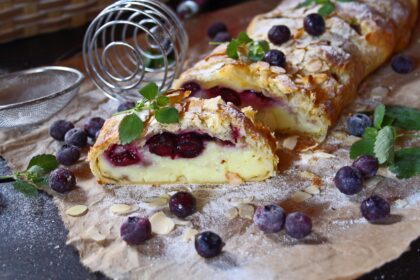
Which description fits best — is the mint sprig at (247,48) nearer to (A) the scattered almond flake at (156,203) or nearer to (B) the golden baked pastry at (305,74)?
(B) the golden baked pastry at (305,74)

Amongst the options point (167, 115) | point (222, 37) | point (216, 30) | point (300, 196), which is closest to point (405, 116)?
point (300, 196)

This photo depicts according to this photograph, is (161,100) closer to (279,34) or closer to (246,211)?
(246,211)

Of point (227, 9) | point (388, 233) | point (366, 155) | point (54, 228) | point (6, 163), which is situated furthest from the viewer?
point (227, 9)

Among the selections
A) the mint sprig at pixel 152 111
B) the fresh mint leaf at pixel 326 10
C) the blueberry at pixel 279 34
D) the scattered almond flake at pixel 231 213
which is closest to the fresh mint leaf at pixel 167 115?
the mint sprig at pixel 152 111

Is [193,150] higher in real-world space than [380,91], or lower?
higher

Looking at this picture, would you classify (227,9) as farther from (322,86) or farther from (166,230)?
(166,230)

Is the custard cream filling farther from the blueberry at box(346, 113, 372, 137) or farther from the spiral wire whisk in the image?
the spiral wire whisk

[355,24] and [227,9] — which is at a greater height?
[355,24]

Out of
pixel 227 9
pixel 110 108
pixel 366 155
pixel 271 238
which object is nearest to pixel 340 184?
pixel 366 155
